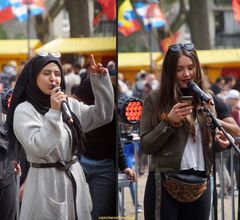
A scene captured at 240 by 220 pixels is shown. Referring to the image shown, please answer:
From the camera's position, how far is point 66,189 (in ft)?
15.3

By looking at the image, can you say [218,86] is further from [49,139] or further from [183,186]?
[49,139]

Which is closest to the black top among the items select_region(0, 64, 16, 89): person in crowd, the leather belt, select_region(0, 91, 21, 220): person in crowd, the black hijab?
select_region(0, 91, 21, 220): person in crowd

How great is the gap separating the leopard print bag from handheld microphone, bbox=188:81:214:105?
543 mm

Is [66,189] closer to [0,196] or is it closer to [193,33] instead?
[0,196]

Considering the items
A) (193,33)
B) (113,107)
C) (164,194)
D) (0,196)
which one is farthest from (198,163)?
(193,33)

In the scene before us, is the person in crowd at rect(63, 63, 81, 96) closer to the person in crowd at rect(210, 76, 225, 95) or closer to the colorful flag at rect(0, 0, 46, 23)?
the colorful flag at rect(0, 0, 46, 23)

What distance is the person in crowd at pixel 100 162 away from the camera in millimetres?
4930

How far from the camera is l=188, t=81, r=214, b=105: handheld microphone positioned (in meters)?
4.73

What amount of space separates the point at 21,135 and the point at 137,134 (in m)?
1.74

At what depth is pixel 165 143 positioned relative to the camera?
16.5 ft

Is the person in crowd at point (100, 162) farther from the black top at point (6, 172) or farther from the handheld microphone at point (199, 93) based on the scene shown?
the black top at point (6, 172)

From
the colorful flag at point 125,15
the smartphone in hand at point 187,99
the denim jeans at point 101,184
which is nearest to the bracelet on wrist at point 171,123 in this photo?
the smartphone in hand at point 187,99

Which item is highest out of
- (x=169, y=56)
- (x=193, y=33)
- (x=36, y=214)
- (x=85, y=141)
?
(x=193, y=33)

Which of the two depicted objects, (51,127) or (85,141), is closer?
(51,127)
